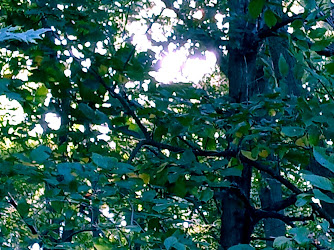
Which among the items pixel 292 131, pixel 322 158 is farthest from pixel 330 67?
pixel 322 158

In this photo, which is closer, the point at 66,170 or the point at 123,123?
the point at 66,170

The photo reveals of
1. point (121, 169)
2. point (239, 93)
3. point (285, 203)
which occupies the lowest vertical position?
point (121, 169)

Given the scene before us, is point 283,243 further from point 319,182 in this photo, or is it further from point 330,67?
point 330,67

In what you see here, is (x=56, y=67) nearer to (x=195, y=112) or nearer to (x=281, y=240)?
(x=195, y=112)

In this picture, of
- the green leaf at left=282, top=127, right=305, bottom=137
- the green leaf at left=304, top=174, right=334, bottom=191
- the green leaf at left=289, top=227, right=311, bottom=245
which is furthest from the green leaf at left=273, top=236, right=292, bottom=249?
the green leaf at left=282, top=127, right=305, bottom=137

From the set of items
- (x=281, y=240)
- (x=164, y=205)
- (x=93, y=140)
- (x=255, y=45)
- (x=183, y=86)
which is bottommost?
(x=281, y=240)

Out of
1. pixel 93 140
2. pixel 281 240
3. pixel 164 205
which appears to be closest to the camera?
pixel 281 240

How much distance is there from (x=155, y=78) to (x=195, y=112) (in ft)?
0.98

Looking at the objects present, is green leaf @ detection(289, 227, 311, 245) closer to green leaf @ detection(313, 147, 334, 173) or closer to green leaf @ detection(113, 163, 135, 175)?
green leaf @ detection(313, 147, 334, 173)

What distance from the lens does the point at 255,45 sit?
14.1ft

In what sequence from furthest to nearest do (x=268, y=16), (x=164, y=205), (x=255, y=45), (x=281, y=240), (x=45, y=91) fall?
(x=255, y=45)
(x=45, y=91)
(x=164, y=205)
(x=268, y=16)
(x=281, y=240)

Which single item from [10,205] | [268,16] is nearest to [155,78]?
[268,16]

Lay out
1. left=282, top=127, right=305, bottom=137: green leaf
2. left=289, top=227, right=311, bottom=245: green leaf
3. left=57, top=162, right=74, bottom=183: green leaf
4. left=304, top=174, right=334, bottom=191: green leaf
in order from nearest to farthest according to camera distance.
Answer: left=304, top=174, right=334, bottom=191: green leaf → left=289, top=227, right=311, bottom=245: green leaf → left=282, top=127, right=305, bottom=137: green leaf → left=57, top=162, right=74, bottom=183: green leaf

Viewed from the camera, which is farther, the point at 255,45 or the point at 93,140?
the point at 255,45
